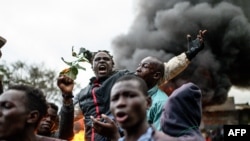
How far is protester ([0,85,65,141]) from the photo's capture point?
2.70 m

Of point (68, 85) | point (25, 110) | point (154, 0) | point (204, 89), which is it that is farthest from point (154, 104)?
point (154, 0)

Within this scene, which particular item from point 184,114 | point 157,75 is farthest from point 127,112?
point 157,75

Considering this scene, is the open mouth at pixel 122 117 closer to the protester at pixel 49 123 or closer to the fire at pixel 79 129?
the fire at pixel 79 129

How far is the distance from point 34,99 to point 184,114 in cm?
99

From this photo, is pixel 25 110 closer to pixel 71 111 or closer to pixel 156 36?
pixel 71 111

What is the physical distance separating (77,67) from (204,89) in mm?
16643

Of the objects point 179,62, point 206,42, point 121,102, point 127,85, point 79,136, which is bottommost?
point 79,136

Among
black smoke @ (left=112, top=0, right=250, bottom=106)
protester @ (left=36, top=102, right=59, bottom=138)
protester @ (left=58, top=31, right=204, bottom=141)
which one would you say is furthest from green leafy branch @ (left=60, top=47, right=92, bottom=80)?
black smoke @ (left=112, top=0, right=250, bottom=106)

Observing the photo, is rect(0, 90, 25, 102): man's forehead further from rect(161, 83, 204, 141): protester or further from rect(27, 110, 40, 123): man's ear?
rect(161, 83, 204, 141): protester

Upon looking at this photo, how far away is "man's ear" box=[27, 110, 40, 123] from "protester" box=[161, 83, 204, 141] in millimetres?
827

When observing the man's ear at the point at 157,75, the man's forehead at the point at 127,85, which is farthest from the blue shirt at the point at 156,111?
the man's forehead at the point at 127,85

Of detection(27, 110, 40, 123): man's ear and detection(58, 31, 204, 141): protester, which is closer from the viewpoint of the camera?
detection(27, 110, 40, 123): man's ear

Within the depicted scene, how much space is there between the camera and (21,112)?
275 cm

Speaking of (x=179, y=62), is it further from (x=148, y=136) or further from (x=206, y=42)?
(x=206, y=42)
